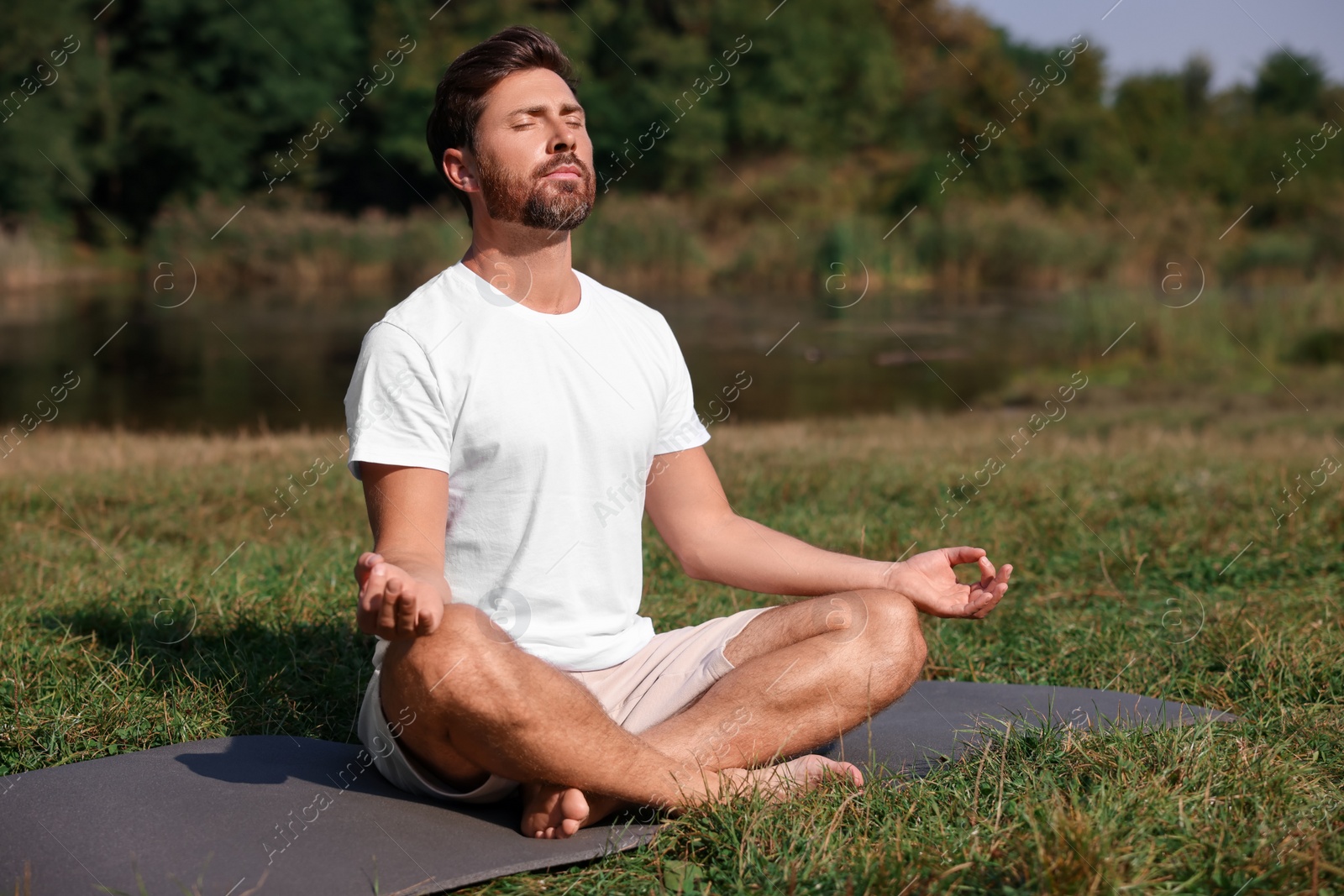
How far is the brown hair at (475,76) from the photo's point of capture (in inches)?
102

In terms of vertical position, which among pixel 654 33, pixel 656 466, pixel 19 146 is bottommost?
pixel 656 466

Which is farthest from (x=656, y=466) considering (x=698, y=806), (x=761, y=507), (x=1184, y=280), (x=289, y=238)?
(x=289, y=238)

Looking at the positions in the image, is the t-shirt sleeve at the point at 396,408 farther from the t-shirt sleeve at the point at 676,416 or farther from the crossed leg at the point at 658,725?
the t-shirt sleeve at the point at 676,416

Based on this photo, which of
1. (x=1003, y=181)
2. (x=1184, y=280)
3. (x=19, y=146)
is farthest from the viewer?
(x=1003, y=181)

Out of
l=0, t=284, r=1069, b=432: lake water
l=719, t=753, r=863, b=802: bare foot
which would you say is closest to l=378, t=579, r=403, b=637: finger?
l=719, t=753, r=863, b=802: bare foot

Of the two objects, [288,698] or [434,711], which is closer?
[434,711]

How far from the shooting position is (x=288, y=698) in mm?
3146

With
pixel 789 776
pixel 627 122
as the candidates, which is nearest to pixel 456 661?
pixel 789 776

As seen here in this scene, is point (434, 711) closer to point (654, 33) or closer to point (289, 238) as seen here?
point (289, 238)

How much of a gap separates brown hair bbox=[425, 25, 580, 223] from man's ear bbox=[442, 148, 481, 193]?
0.01 meters

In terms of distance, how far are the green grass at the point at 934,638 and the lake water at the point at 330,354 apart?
4643 millimetres

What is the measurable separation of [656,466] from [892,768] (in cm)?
80

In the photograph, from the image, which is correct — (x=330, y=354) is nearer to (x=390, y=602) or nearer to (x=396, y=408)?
(x=396, y=408)

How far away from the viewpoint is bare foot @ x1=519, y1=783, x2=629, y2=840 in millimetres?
2232
